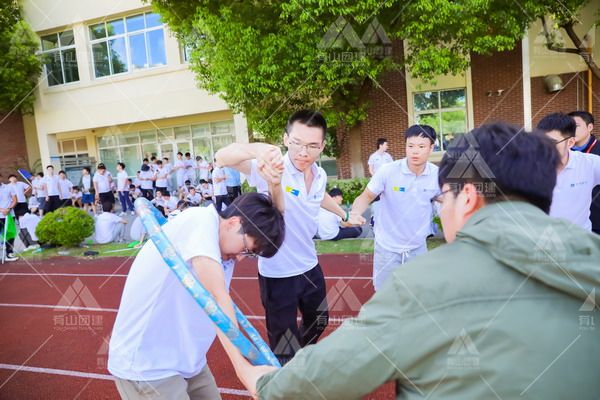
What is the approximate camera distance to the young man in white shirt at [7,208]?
435 inches

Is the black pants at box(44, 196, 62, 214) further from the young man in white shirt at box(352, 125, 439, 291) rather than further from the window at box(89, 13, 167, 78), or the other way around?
the young man in white shirt at box(352, 125, 439, 291)

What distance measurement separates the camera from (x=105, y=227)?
11.7 meters

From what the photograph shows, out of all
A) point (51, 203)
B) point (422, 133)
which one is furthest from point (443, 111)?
point (51, 203)

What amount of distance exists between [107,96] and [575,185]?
68.5 feet

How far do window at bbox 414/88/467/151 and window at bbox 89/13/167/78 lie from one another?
1143 cm

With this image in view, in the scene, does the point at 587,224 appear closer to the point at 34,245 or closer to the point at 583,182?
the point at 583,182

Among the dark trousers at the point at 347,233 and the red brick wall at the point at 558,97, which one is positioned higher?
the red brick wall at the point at 558,97

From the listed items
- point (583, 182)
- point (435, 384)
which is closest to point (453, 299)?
point (435, 384)

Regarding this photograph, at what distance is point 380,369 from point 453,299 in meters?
0.25

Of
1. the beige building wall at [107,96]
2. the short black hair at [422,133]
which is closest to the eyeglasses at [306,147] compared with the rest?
the short black hair at [422,133]

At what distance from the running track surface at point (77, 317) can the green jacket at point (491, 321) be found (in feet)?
9.62

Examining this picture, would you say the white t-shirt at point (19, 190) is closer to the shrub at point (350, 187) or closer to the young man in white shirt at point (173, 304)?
the shrub at point (350, 187)

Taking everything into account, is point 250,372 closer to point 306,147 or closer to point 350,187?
point 306,147

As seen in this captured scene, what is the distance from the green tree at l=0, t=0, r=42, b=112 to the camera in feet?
65.2
